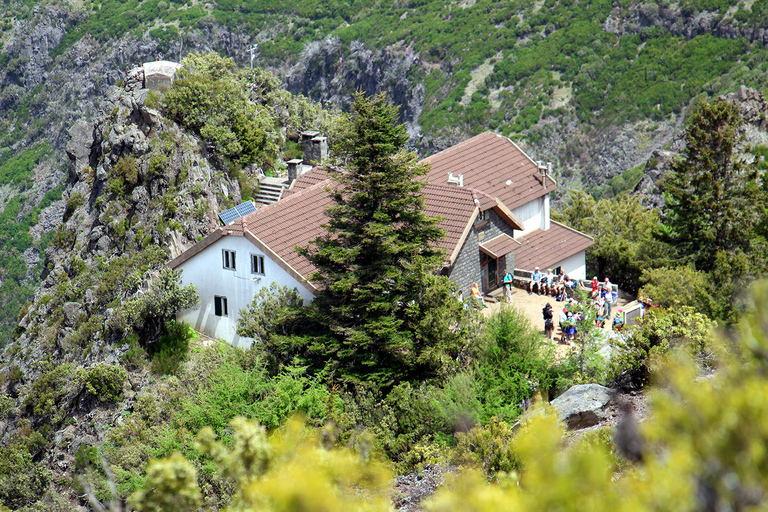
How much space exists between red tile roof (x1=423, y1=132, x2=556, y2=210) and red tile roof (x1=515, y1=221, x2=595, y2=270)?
5.85ft

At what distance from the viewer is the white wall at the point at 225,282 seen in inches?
1146

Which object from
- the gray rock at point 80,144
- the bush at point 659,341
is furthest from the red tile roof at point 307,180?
the bush at point 659,341

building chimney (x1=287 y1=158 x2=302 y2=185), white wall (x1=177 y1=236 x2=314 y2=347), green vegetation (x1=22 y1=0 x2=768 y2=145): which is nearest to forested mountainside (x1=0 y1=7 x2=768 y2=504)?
white wall (x1=177 y1=236 x2=314 y2=347)

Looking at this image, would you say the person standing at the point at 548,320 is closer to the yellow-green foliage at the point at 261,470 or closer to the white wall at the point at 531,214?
the white wall at the point at 531,214

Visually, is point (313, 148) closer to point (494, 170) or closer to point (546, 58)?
point (494, 170)

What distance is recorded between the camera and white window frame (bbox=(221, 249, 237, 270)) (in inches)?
1178

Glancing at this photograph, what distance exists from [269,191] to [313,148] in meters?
3.88

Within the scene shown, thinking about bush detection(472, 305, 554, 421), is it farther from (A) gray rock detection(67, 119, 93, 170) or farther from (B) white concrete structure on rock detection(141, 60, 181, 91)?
(A) gray rock detection(67, 119, 93, 170)

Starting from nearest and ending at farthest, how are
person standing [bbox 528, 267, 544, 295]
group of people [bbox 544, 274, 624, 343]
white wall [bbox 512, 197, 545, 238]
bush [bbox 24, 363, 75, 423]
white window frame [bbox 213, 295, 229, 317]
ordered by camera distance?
1. group of people [bbox 544, 274, 624, 343]
2. bush [bbox 24, 363, 75, 423]
3. white window frame [bbox 213, 295, 229, 317]
4. person standing [bbox 528, 267, 544, 295]
5. white wall [bbox 512, 197, 545, 238]

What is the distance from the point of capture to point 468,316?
26297mm

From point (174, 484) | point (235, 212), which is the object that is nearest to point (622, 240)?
point (235, 212)

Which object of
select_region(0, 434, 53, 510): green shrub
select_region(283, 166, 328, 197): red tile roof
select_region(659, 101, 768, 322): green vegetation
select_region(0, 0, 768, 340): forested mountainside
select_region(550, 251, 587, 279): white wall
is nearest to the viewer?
select_region(0, 434, 53, 510): green shrub

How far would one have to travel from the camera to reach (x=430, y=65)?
383 feet

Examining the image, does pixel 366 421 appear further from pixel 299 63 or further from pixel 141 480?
pixel 299 63
